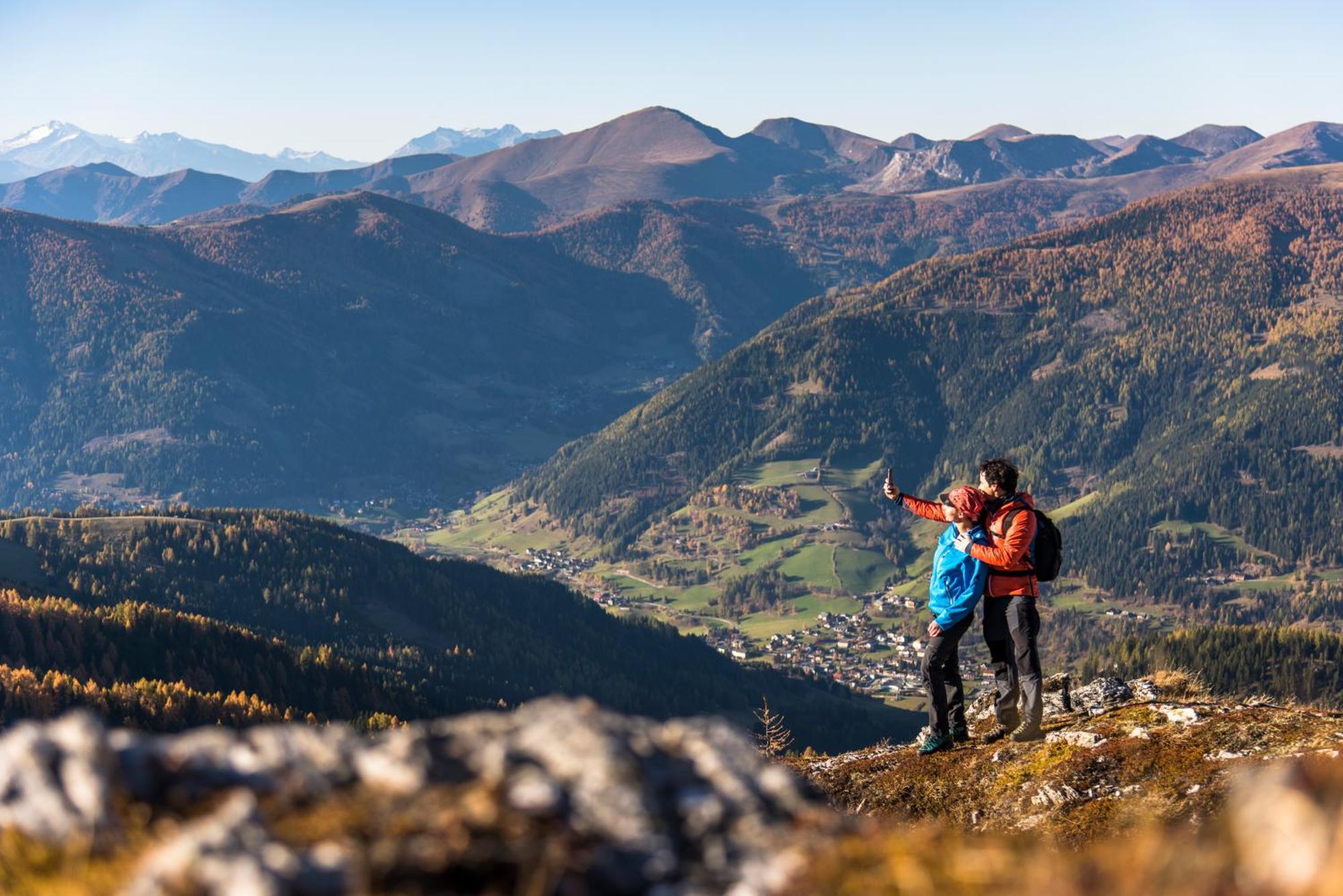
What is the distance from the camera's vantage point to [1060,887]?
17.5ft

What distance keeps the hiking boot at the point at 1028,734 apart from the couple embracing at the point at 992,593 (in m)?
0.01

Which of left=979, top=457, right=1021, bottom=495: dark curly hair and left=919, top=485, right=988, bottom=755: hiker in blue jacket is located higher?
left=979, top=457, right=1021, bottom=495: dark curly hair

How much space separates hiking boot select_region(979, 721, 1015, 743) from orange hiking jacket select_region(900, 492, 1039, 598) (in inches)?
116

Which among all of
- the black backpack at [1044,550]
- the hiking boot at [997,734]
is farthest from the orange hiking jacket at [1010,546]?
the hiking boot at [997,734]

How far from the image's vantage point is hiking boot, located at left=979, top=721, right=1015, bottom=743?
65.4 feet

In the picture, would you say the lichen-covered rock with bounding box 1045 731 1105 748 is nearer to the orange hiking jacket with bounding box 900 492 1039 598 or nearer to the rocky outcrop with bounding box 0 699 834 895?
the orange hiking jacket with bounding box 900 492 1039 598

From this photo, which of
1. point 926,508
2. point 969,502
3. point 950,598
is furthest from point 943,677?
point 969,502

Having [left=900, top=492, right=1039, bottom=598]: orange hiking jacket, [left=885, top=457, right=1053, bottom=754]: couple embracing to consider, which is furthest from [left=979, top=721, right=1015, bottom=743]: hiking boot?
[left=900, top=492, right=1039, bottom=598]: orange hiking jacket

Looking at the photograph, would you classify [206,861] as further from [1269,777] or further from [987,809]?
[987,809]

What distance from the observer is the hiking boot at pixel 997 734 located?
19.9 m

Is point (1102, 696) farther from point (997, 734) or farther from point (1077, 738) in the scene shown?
point (1077, 738)

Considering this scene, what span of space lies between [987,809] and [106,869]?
14.3 metres

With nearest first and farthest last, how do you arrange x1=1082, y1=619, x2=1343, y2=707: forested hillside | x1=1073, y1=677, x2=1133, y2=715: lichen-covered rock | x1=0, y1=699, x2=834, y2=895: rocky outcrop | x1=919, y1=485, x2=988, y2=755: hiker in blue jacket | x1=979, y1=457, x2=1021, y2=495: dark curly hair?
x1=0, y1=699, x2=834, y2=895: rocky outcrop < x1=919, y1=485, x2=988, y2=755: hiker in blue jacket < x1=979, y1=457, x2=1021, y2=495: dark curly hair < x1=1073, y1=677, x2=1133, y2=715: lichen-covered rock < x1=1082, y1=619, x2=1343, y2=707: forested hillside

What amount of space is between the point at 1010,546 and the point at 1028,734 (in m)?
3.68
